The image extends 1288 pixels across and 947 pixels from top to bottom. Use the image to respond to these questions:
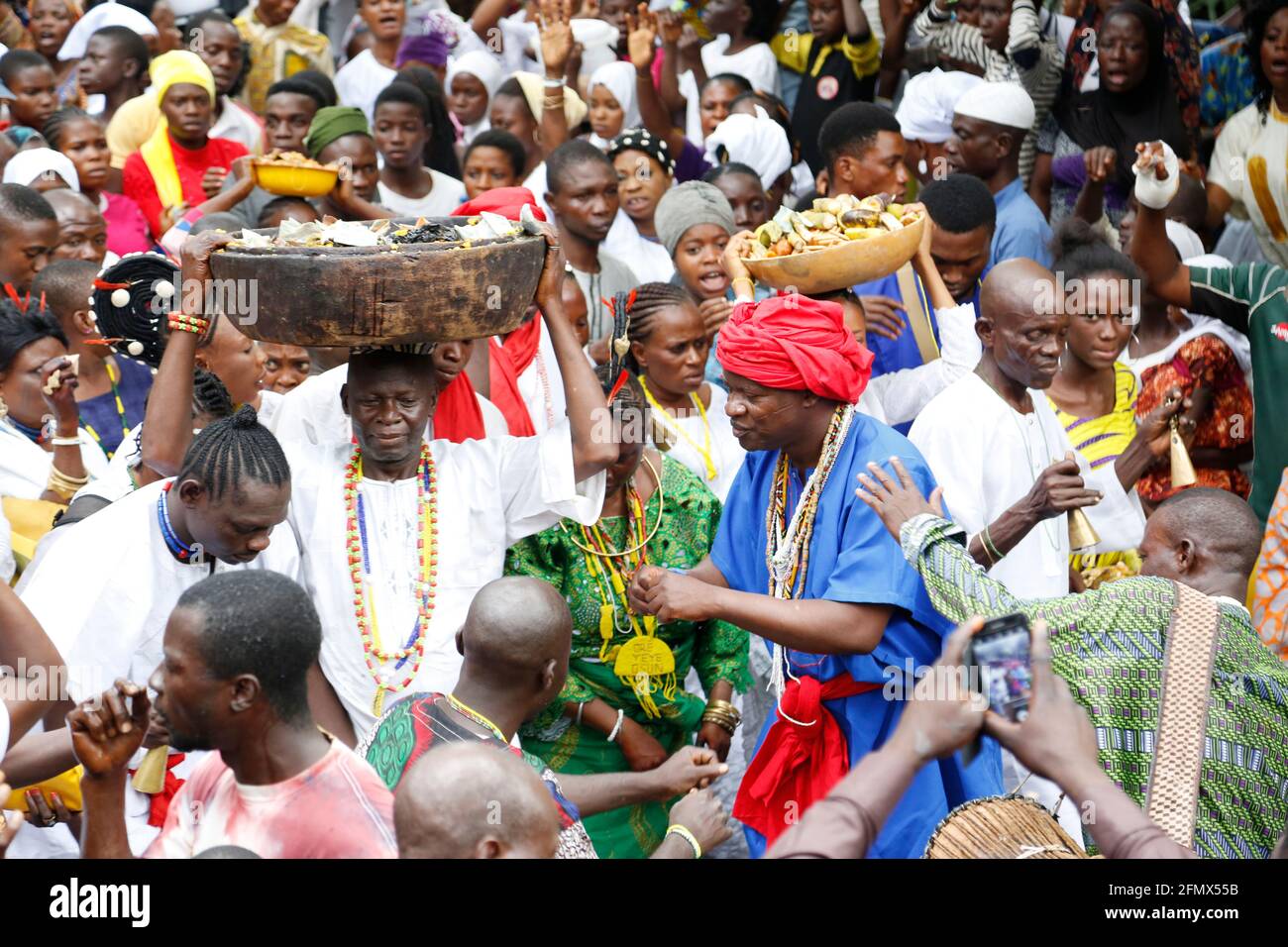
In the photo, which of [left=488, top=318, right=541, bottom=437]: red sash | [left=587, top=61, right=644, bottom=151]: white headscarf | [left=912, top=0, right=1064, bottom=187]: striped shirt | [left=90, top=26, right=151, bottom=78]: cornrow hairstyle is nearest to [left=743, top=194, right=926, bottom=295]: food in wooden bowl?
[left=488, top=318, right=541, bottom=437]: red sash

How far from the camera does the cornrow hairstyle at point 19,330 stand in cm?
583

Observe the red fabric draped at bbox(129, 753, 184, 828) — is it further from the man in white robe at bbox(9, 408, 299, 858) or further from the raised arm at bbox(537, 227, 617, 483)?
the raised arm at bbox(537, 227, 617, 483)

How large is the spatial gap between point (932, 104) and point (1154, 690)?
592 cm

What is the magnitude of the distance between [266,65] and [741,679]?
298 inches

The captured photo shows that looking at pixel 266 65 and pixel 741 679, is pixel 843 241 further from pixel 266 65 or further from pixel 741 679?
pixel 266 65

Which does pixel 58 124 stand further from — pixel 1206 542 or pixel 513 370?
pixel 1206 542

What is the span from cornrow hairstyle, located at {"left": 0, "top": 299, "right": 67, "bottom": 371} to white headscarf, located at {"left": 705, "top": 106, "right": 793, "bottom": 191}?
442 centimetres

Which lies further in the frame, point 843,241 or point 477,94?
point 477,94

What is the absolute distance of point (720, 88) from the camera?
1003 centimetres

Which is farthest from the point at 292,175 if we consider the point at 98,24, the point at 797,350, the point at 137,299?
the point at 98,24

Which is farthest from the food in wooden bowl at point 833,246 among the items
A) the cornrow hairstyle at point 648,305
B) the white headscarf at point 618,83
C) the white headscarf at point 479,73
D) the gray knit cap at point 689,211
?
the white headscarf at point 479,73

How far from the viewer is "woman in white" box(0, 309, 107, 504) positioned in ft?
18.5

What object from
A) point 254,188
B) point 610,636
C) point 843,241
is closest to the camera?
point 610,636
